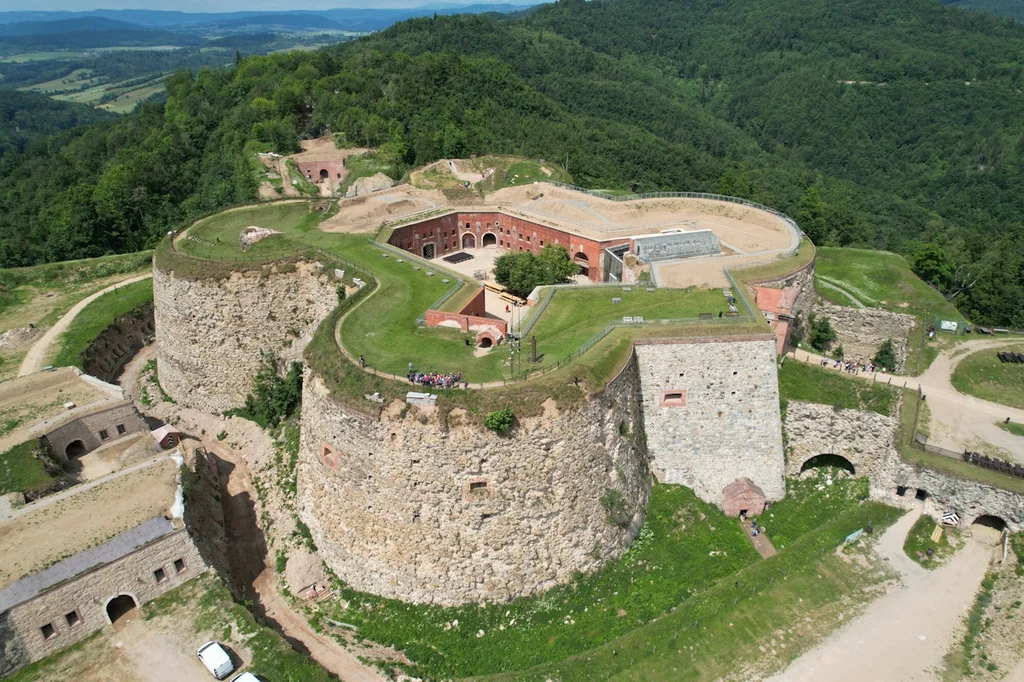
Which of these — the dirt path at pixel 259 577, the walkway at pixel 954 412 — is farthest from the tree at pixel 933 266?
the dirt path at pixel 259 577

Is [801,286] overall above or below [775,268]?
below

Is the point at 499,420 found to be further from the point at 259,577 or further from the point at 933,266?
the point at 933,266

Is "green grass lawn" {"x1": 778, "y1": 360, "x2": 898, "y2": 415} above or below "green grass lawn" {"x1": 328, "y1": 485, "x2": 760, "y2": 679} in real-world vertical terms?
above

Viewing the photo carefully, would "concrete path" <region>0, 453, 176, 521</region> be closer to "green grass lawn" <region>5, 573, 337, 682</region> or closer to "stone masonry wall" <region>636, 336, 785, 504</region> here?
"green grass lawn" <region>5, 573, 337, 682</region>

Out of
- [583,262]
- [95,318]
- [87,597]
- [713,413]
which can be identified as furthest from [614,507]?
[95,318]

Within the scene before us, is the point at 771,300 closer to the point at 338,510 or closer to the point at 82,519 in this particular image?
the point at 338,510

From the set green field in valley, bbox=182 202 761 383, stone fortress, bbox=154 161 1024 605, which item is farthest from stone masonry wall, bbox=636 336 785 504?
green field in valley, bbox=182 202 761 383
